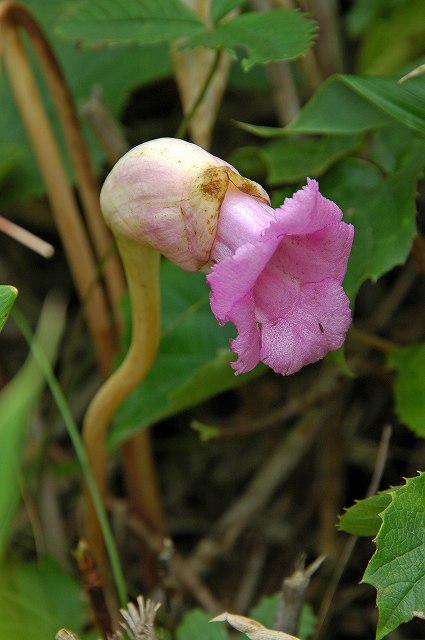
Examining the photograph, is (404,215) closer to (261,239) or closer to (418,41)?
(261,239)

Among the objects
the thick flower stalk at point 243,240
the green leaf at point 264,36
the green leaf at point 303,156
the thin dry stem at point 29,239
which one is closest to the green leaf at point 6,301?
the thick flower stalk at point 243,240

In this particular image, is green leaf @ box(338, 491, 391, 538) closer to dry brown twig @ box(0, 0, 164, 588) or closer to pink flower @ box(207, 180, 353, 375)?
pink flower @ box(207, 180, 353, 375)

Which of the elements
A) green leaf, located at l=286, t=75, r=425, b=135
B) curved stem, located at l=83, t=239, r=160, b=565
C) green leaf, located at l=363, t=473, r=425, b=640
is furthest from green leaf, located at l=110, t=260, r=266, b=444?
green leaf, located at l=363, t=473, r=425, b=640

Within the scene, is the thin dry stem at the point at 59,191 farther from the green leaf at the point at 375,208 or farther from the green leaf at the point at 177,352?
the green leaf at the point at 375,208

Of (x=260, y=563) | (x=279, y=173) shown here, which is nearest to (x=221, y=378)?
(x=279, y=173)

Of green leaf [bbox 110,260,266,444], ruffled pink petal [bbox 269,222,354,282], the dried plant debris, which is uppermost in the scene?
ruffled pink petal [bbox 269,222,354,282]

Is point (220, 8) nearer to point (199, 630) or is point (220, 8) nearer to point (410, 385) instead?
point (410, 385)

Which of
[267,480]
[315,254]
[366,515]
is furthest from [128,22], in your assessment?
[267,480]
